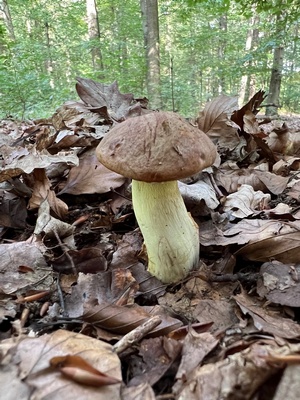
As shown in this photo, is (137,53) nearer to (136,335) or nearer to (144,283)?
(144,283)

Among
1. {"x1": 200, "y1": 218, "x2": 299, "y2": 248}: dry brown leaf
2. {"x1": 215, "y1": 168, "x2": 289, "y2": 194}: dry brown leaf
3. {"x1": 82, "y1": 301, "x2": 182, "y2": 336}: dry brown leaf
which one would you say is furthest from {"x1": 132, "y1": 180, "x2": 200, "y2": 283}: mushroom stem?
{"x1": 215, "y1": 168, "x2": 289, "y2": 194}: dry brown leaf

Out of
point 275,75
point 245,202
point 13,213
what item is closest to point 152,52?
point 275,75

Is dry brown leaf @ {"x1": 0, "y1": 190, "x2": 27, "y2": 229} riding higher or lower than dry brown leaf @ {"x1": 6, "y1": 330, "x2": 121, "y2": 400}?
lower

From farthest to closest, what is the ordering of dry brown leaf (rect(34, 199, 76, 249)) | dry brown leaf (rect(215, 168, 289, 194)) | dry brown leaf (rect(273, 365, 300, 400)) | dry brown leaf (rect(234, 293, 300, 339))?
dry brown leaf (rect(215, 168, 289, 194)), dry brown leaf (rect(34, 199, 76, 249)), dry brown leaf (rect(234, 293, 300, 339)), dry brown leaf (rect(273, 365, 300, 400))

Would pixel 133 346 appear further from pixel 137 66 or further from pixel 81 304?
pixel 137 66

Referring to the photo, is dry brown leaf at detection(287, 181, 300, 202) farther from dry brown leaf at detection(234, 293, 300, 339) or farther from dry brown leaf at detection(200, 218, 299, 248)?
dry brown leaf at detection(234, 293, 300, 339)

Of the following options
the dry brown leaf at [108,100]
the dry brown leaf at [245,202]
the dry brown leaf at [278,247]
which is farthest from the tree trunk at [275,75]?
the dry brown leaf at [278,247]

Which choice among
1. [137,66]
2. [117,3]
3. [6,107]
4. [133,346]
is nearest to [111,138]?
[133,346]
